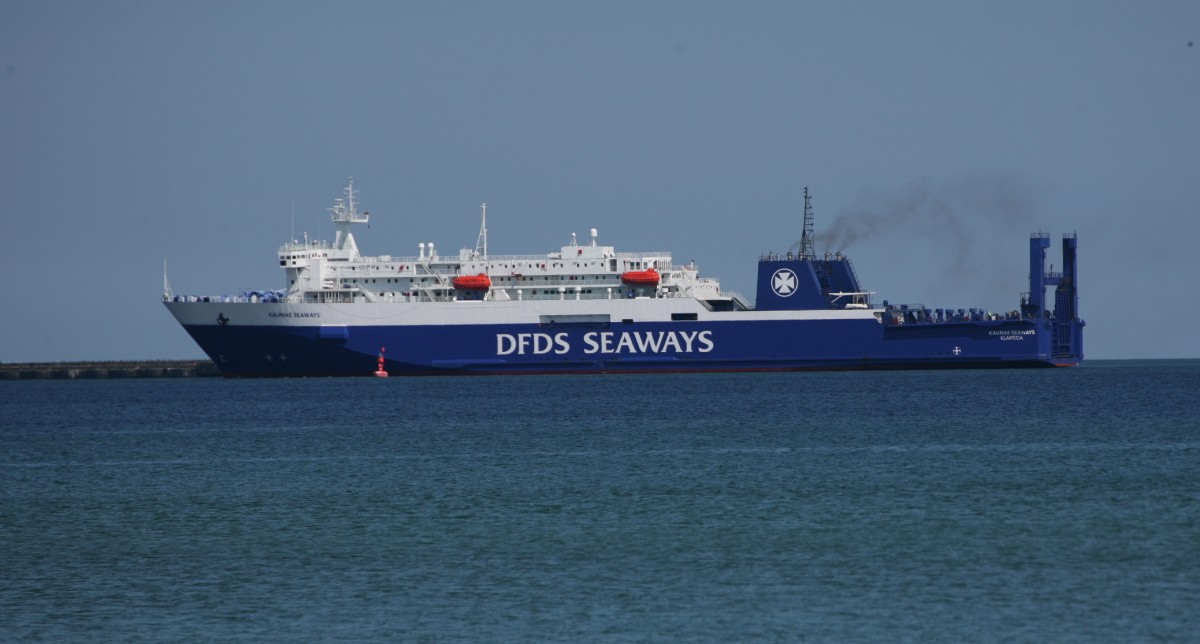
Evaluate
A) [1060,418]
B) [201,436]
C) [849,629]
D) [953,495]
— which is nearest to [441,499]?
[953,495]

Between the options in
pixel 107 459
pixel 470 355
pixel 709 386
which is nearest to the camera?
pixel 107 459

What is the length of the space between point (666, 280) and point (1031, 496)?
3588 centimetres

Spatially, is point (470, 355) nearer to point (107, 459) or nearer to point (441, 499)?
point (107, 459)

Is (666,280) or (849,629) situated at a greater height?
(666,280)

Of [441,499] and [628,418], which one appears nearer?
[441,499]

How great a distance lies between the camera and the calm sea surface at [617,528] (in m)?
14.7

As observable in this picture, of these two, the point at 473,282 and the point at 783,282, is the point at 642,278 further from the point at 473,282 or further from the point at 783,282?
the point at 473,282

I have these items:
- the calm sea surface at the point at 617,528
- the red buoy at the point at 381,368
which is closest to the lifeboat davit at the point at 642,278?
the red buoy at the point at 381,368

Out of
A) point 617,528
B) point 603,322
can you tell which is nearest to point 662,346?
point 603,322

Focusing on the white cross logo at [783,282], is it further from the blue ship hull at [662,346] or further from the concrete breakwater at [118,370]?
the concrete breakwater at [118,370]

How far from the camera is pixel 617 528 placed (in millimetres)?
20156

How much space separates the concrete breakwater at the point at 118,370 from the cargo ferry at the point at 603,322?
16907 millimetres

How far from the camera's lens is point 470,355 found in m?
57.5

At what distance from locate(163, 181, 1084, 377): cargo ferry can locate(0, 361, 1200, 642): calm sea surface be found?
51.6 ft
